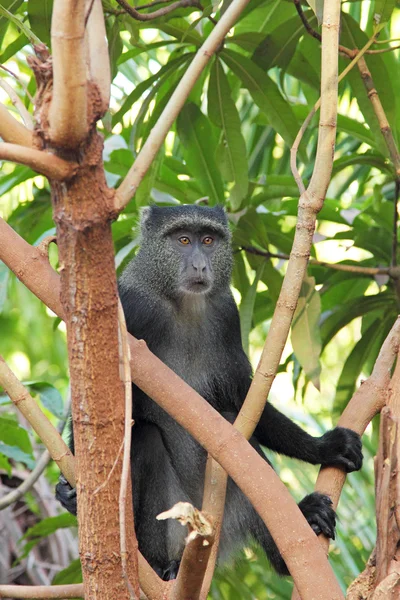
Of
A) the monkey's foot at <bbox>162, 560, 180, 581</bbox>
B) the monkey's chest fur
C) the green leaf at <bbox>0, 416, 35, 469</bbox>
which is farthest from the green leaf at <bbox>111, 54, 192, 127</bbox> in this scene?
the monkey's foot at <bbox>162, 560, 180, 581</bbox>

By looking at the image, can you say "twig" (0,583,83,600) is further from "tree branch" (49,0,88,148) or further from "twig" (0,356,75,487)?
"tree branch" (49,0,88,148)

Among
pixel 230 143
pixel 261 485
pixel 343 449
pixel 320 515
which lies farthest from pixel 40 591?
pixel 230 143

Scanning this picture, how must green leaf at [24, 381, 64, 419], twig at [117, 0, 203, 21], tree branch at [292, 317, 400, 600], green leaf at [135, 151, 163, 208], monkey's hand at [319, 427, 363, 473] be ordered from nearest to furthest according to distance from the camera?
tree branch at [292, 317, 400, 600], twig at [117, 0, 203, 21], monkey's hand at [319, 427, 363, 473], green leaf at [135, 151, 163, 208], green leaf at [24, 381, 64, 419]

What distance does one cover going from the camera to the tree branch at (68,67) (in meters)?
1.56

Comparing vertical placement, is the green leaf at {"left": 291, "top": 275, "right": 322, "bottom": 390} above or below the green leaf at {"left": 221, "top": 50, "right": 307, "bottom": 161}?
below

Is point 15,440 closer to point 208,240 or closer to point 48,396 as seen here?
point 48,396

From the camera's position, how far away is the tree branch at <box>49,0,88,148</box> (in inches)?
61.5

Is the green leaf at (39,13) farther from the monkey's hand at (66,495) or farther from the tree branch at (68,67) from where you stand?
the tree branch at (68,67)

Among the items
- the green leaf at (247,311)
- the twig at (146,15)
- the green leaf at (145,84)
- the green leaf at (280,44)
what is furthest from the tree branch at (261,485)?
the green leaf at (280,44)

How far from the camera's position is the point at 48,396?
14.0ft

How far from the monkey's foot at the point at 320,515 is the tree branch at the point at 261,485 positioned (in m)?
1.12

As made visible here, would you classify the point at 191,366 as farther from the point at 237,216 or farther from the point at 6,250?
the point at 6,250

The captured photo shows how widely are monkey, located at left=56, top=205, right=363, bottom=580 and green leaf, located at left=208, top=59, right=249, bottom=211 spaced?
0.84 feet

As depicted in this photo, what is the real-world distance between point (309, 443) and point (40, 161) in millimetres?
2461
